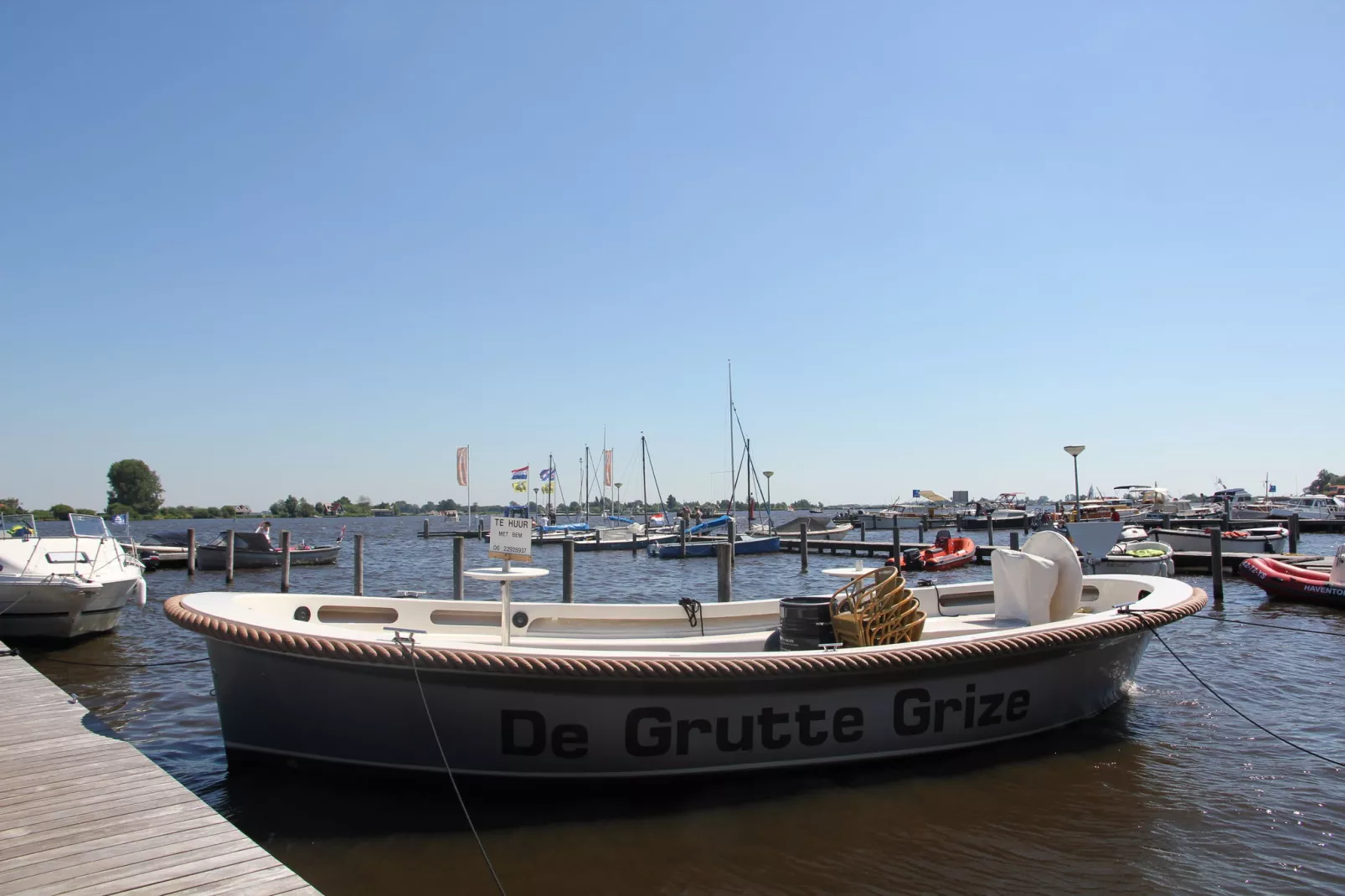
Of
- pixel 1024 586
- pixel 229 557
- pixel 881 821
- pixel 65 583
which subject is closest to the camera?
pixel 881 821

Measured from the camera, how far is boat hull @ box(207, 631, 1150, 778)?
207 inches

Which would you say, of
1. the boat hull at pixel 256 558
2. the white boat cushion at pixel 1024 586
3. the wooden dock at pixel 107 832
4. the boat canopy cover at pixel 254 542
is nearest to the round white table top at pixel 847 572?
the white boat cushion at pixel 1024 586

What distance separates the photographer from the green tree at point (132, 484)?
11612 centimetres

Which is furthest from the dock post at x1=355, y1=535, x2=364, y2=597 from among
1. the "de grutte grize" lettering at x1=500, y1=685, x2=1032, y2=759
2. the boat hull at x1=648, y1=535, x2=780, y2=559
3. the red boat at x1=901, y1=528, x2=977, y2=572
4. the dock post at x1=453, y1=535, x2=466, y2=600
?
the red boat at x1=901, y1=528, x2=977, y2=572

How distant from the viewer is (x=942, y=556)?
24.6 meters

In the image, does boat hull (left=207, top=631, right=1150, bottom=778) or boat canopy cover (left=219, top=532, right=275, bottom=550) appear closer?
boat hull (left=207, top=631, right=1150, bottom=778)

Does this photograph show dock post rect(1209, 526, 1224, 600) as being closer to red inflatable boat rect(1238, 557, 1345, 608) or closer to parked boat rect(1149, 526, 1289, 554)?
red inflatable boat rect(1238, 557, 1345, 608)

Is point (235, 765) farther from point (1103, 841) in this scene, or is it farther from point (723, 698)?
point (1103, 841)

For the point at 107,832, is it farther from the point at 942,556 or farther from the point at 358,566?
the point at 942,556

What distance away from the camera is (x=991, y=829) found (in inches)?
204

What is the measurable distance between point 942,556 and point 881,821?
2061 cm

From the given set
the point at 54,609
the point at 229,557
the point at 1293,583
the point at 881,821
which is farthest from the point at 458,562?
the point at 1293,583

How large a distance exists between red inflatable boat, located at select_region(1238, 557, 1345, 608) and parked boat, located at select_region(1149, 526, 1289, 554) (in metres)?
10.7

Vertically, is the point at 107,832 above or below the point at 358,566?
below
